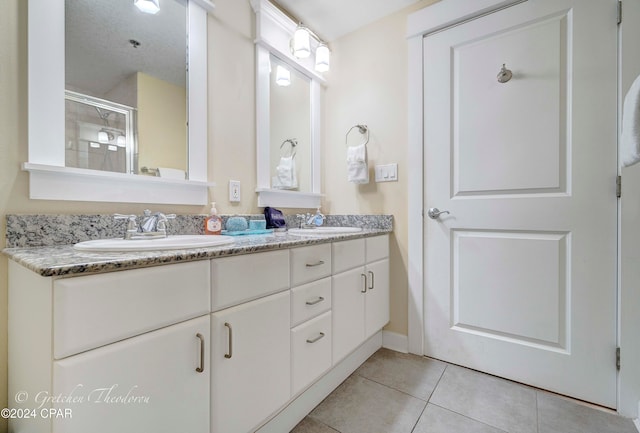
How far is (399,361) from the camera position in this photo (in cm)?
177

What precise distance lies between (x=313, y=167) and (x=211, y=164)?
2.87 feet

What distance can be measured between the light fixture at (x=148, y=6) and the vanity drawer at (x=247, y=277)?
1201 mm

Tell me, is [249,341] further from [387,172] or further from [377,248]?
[387,172]

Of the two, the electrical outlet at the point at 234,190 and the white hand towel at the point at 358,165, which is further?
the white hand towel at the point at 358,165

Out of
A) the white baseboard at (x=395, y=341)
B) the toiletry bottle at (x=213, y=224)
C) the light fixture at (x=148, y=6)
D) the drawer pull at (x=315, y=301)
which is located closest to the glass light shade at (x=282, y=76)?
the light fixture at (x=148, y=6)

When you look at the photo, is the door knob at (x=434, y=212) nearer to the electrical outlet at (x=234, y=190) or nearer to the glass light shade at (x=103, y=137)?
the electrical outlet at (x=234, y=190)

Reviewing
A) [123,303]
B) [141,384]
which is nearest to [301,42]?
[123,303]

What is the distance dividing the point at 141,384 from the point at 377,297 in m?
1.35

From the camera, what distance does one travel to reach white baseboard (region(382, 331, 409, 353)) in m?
1.89

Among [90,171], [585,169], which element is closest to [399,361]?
[585,169]

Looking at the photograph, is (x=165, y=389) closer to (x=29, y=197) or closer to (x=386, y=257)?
(x=29, y=197)

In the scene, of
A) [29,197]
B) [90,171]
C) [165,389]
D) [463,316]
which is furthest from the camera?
[463,316]

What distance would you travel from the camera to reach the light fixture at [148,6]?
1243 millimetres

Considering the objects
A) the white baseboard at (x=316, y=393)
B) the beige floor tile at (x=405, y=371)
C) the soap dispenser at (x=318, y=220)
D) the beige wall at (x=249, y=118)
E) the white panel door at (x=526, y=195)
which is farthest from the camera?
the soap dispenser at (x=318, y=220)
